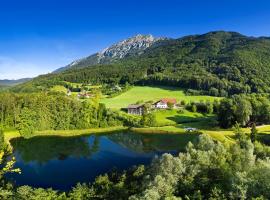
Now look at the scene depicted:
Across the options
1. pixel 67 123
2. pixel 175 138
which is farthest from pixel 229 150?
pixel 67 123

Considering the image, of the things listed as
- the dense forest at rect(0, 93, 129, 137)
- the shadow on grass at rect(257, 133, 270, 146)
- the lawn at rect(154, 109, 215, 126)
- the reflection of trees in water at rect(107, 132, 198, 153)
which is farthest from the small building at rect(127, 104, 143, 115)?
the shadow on grass at rect(257, 133, 270, 146)

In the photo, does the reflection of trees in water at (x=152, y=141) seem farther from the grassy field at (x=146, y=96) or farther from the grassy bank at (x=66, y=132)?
the grassy field at (x=146, y=96)

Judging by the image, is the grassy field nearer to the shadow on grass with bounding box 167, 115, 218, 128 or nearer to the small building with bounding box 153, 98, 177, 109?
the small building with bounding box 153, 98, 177, 109

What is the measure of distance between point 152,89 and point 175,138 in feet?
243

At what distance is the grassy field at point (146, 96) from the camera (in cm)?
11562

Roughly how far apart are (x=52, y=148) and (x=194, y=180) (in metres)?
46.8

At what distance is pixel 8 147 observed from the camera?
64.2 m

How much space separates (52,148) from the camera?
216 feet

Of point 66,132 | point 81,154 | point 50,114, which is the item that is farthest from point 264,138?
point 50,114

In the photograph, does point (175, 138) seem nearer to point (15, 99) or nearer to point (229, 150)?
point (229, 150)

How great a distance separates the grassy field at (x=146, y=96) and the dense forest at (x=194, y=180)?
77.8m

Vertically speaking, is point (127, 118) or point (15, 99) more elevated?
point (15, 99)

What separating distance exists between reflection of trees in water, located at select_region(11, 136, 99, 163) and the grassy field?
36.8m

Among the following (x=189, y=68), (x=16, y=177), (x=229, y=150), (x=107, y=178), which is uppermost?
(x=189, y=68)
